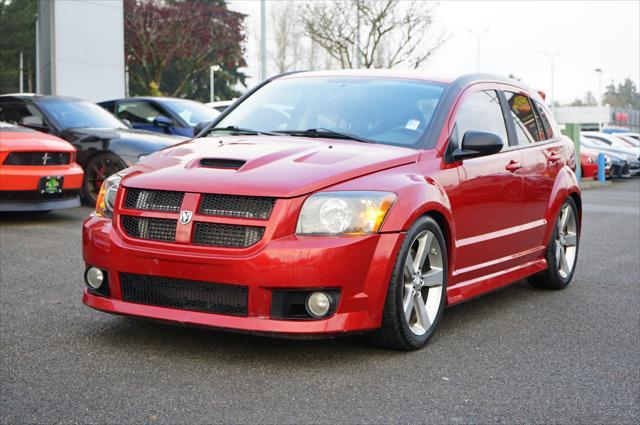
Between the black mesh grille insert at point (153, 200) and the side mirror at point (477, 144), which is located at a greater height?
the side mirror at point (477, 144)

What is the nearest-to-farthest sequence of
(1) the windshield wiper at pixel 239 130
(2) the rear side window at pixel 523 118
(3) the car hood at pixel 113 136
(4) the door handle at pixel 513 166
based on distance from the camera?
(1) the windshield wiper at pixel 239 130
(4) the door handle at pixel 513 166
(2) the rear side window at pixel 523 118
(3) the car hood at pixel 113 136

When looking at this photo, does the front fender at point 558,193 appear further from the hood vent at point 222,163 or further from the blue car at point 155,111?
the blue car at point 155,111

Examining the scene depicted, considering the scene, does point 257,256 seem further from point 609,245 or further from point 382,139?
point 609,245

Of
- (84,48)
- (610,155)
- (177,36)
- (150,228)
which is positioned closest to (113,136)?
(150,228)

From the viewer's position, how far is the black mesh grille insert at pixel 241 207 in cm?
445

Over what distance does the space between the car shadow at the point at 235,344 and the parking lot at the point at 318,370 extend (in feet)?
0.03

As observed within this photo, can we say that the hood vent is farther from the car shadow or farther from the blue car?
the blue car

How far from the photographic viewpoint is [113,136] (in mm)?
12102

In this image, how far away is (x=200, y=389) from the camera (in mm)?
4098

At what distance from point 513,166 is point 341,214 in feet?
6.74

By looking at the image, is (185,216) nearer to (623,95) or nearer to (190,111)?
(190,111)

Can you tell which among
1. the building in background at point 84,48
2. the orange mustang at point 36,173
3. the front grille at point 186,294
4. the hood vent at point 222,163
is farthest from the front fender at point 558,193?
the building in background at point 84,48

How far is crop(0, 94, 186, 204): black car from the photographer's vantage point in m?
11.9

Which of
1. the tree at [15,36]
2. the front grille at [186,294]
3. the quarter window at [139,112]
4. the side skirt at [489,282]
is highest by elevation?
the tree at [15,36]
